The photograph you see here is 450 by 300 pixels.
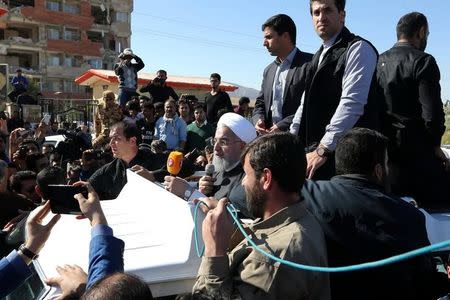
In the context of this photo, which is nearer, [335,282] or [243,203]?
[335,282]

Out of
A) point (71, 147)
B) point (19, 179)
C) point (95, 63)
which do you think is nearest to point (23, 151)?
point (71, 147)

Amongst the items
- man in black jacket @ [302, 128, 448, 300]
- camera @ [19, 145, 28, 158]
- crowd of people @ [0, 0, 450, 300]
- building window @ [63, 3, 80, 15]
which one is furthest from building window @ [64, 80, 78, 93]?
man in black jacket @ [302, 128, 448, 300]

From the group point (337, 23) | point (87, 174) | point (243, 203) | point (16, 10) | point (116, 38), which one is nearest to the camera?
point (243, 203)

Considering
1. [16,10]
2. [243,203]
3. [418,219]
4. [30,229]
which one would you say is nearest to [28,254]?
[30,229]

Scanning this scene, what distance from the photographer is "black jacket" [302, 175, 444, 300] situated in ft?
7.04

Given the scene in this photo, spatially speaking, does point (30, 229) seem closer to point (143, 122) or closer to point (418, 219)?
point (418, 219)

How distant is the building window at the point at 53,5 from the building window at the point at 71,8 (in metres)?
0.57

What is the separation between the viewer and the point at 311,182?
2.35 metres

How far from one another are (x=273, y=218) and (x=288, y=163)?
0.23 m

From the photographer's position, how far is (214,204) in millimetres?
2307

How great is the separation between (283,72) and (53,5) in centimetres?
5086

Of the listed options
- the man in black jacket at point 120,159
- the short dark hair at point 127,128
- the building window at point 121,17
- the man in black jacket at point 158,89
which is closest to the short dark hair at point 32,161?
the man in black jacket at point 120,159

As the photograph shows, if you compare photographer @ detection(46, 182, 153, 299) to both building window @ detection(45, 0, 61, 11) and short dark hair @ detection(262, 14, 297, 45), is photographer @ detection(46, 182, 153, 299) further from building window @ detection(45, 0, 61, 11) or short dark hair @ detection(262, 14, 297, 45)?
building window @ detection(45, 0, 61, 11)

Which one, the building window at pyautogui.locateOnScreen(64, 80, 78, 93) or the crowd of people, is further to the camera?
the building window at pyautogui.locateOnScreen(64, 80, 78, 93)
